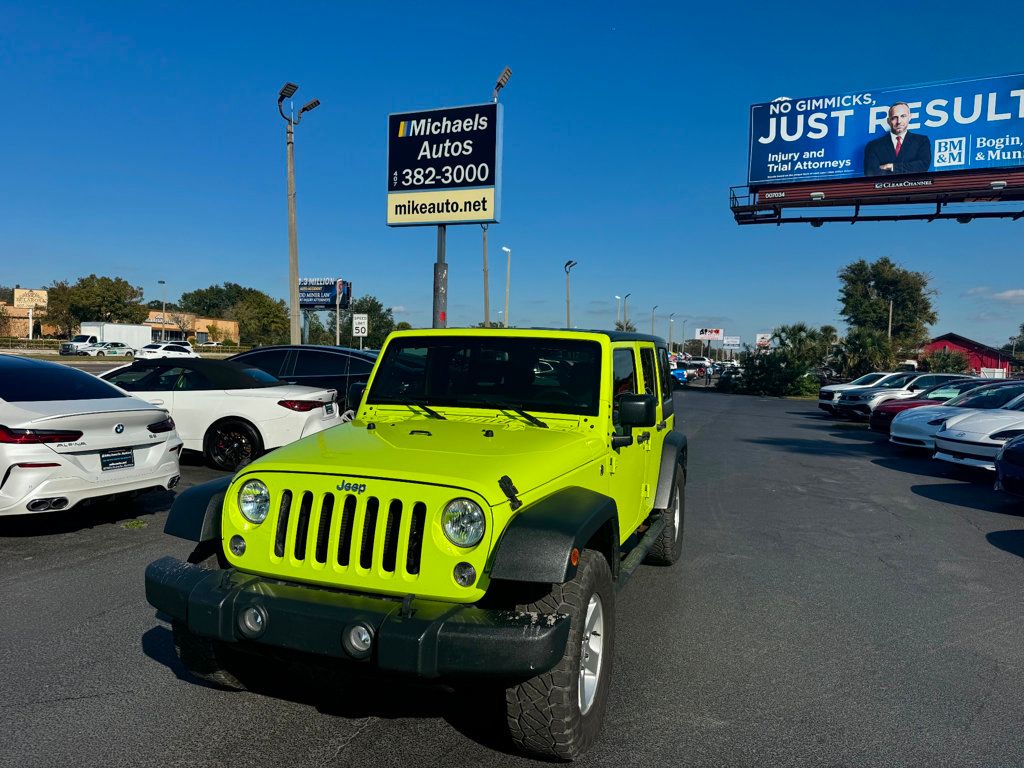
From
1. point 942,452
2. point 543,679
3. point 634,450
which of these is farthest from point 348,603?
point 942,452

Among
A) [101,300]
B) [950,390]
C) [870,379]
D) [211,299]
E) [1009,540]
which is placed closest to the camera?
[1009,540]

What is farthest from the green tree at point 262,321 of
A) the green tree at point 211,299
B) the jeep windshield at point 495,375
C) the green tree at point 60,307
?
the jeep windshield at point 495,375

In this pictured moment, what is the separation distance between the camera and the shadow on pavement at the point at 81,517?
21.4 ft

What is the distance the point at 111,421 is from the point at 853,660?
5.72 m

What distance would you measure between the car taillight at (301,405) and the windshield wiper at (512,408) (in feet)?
18.8

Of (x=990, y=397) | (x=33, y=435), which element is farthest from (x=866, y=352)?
(x=33, y=435)

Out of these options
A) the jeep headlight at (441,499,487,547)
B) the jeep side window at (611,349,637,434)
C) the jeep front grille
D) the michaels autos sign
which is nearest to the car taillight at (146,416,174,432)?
the jeep front grille

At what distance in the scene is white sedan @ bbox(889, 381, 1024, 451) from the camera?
13352mm

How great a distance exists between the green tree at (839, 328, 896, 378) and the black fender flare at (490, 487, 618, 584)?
142ft

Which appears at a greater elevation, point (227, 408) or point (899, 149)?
point (899, 149)

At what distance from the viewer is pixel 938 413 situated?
1372 centimetres

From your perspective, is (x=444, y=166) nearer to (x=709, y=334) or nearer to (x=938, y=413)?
(x=938, y=413)

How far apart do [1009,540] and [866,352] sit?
3778 centimetres

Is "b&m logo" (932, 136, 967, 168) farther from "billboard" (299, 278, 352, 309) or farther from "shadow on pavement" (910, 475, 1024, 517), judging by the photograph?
"billboard" (299, 278, 352, 309)
